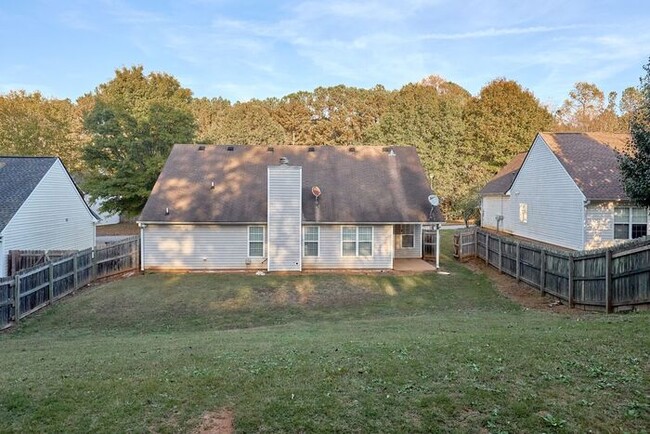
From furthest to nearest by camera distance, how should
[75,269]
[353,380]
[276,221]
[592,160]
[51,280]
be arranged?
1. [592,160]
2. [276,221]
3. [75,269]
4. [51,280]
5. [353,380]

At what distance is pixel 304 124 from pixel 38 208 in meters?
41.6

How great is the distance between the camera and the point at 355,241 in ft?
68.3

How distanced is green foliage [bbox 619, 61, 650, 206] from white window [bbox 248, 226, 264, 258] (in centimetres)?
1445

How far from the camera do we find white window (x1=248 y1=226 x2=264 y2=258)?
68.3 feet

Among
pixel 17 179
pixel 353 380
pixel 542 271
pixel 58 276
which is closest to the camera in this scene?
pixel 353 380

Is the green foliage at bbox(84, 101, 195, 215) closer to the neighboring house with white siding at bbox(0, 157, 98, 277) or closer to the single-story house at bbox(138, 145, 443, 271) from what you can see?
the neighboring house with white siding at bbox(0, 157, 98, 277)

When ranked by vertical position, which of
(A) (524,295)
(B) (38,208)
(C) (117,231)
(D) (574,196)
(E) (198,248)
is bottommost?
(A) (524,295)

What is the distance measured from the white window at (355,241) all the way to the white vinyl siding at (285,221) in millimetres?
2183

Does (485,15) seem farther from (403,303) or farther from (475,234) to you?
(403,303)

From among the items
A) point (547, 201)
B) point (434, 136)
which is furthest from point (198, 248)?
point (434, 136)

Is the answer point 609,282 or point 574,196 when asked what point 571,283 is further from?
point 574,196

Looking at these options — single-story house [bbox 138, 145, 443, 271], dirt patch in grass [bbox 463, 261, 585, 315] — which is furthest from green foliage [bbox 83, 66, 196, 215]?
dirt patch in grass [bbox 463, 261, 585, 315]

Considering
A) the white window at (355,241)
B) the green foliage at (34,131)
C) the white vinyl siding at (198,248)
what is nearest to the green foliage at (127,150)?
the green foliage at (34,131)

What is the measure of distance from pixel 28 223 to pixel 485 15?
24.6m
